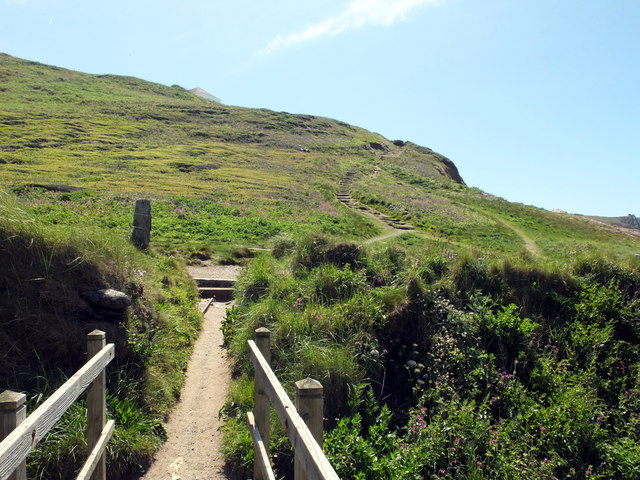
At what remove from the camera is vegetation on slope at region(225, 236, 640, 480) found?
5500mm

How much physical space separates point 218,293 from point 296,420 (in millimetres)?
9756

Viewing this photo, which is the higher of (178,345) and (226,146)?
(226,146)

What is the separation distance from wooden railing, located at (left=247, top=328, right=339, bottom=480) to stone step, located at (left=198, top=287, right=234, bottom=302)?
7.65 m

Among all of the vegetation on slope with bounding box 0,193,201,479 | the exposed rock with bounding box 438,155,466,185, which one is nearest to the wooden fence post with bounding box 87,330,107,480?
the vegetation on slope with bounding box 0,193,201,479

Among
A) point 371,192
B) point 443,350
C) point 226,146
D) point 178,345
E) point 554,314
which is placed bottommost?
point 178,345

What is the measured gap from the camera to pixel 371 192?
39.6m

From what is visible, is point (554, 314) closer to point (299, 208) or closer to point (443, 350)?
point (443, 350)

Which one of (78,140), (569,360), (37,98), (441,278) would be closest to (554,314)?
(569,360)

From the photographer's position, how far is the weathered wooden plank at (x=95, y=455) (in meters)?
3.69

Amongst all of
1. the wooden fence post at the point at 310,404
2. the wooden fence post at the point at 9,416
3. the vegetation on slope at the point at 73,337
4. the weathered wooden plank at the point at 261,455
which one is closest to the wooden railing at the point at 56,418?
the wooden fence post at the point at 9,416

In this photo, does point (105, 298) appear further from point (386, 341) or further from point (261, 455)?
point (386, 341)

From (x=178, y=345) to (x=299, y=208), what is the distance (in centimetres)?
2208

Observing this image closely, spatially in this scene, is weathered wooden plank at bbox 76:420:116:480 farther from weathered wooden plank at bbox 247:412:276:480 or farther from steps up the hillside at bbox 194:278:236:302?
steps up the hillside at bbox 194:278:236:302

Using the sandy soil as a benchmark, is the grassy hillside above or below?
above
